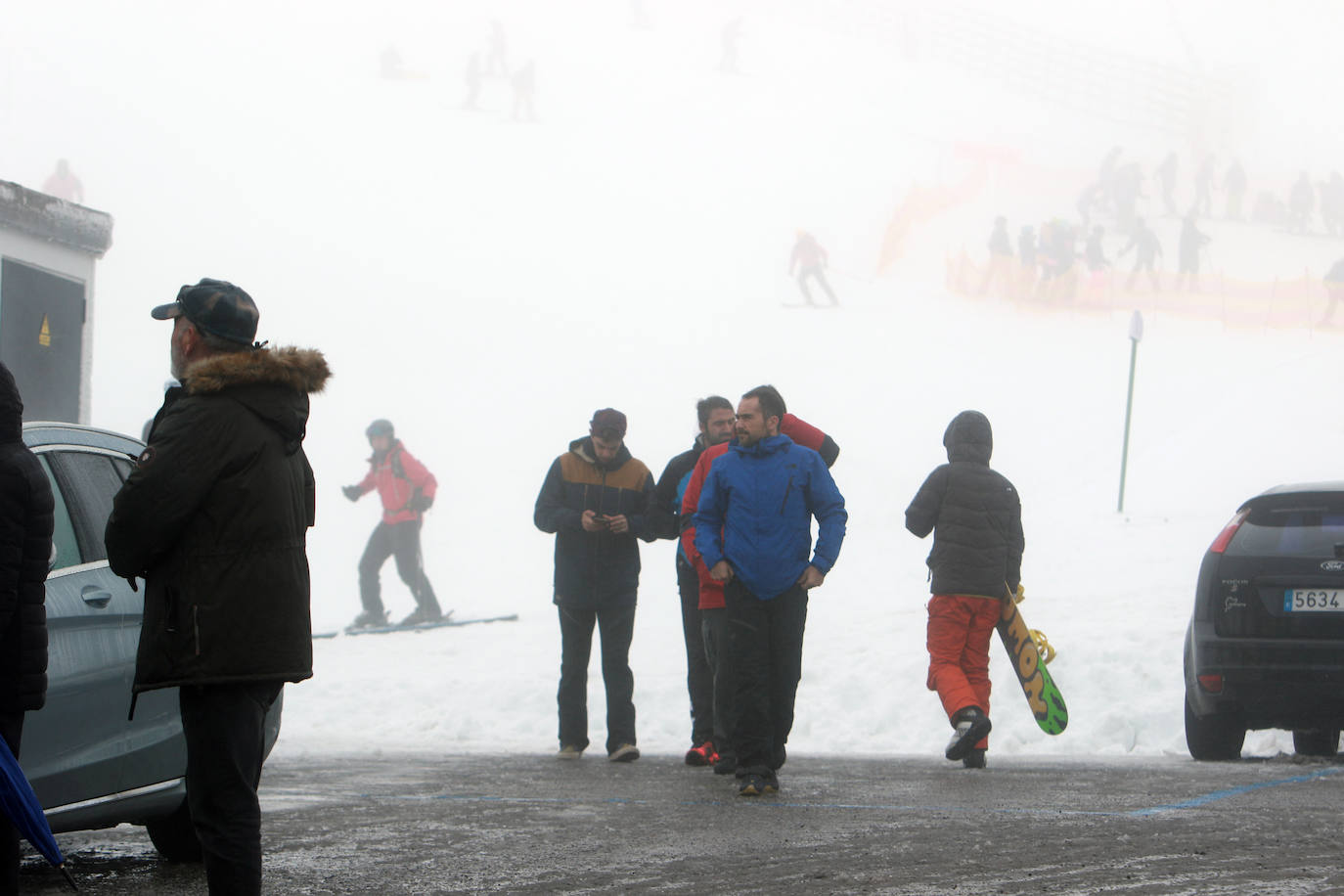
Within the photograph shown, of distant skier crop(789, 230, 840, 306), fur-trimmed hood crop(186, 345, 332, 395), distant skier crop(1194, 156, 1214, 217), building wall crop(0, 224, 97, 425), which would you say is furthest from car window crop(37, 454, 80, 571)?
distant skier crop(1194, 156, 1214, 217)

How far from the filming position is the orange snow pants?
9398 millimetres

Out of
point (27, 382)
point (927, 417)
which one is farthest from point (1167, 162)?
point (27, 382)

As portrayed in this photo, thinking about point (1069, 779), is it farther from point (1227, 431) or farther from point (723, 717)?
point (1227, 431)

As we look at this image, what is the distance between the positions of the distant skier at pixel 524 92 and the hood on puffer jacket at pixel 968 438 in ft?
134

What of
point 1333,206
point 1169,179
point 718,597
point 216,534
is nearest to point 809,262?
point 1169,179

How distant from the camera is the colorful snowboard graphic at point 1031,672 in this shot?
31.7 feet

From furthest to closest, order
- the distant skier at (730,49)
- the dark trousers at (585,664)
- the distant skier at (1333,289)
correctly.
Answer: the distant skier at (730,49) < the distant skier at (1333,289) < the dark trousers at (585,664)

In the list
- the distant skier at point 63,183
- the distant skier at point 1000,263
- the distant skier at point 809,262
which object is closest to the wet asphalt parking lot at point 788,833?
the distant skier at point 809,262

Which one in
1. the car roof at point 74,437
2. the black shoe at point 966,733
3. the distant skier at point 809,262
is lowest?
the black shoe at point 966,733

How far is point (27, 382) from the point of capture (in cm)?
989

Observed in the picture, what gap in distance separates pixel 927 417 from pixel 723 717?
21651mm

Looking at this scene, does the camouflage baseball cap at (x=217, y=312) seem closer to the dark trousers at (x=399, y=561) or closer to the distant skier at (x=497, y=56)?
the dark trousers at (x=399, y=561)

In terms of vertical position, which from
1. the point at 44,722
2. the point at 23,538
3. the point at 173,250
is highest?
the point at 173,250

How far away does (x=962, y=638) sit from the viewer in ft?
31.1
